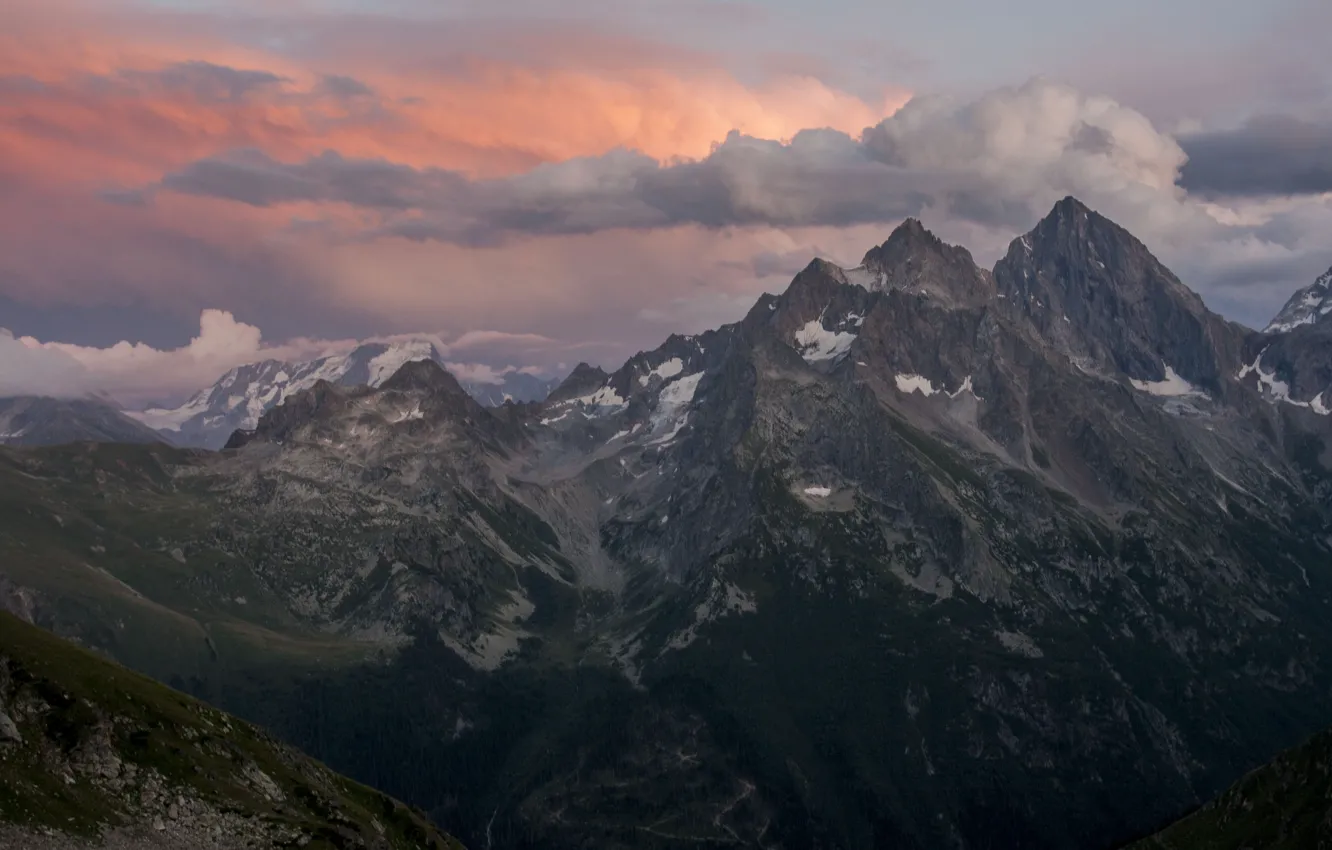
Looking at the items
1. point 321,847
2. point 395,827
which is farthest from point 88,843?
point 395,827

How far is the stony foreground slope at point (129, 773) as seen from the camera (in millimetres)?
130500

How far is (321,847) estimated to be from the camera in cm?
15412

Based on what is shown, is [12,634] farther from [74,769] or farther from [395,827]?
[395,827]

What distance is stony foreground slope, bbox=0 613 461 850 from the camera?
130m

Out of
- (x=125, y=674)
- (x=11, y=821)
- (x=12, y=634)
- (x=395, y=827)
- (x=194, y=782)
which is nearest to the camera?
(x=11, y=821)

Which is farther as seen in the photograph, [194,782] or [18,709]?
[194,782]

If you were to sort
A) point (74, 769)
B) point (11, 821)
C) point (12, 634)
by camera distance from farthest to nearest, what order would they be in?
point (12, 634) < point (74, 769) < point (11, 821)

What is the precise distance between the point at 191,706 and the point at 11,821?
61874 mm

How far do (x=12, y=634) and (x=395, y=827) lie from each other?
210ft

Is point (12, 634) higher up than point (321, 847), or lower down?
higher up

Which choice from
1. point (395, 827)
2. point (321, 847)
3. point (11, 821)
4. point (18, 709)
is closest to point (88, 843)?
point (11, 821)

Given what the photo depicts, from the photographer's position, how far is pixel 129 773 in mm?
145125

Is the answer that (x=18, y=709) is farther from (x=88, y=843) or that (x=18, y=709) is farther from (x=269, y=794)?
(x=269, y=794)

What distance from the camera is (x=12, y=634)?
16338 cm
